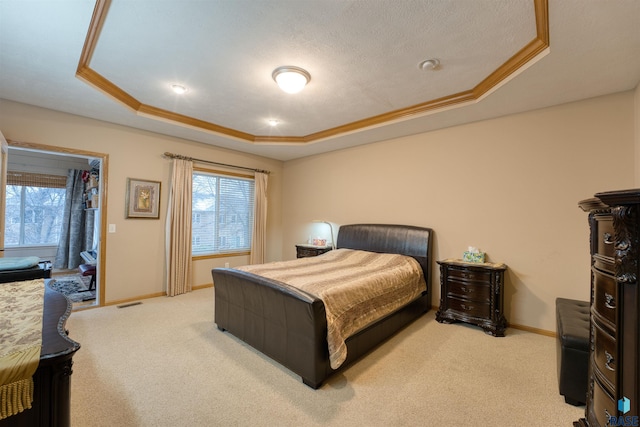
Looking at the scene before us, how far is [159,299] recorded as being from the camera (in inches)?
171

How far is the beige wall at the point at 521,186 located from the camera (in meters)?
2.92

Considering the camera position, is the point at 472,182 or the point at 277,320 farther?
the point at 472,182

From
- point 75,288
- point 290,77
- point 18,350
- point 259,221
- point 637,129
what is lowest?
point 75,288

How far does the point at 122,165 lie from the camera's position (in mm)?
4141

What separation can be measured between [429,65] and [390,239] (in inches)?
98.5

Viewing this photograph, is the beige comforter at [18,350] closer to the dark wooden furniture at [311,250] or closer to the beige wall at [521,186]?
the dark wooden furniture at [311,250]

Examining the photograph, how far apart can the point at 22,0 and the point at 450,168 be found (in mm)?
4408

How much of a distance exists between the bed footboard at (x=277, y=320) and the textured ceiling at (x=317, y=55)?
6.77ft

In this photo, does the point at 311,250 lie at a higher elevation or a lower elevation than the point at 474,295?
higher

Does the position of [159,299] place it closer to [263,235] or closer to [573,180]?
[263,235]

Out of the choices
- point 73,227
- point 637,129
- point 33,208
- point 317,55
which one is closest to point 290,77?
point 317,55

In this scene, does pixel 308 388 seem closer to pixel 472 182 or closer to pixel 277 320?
pixel 277 320

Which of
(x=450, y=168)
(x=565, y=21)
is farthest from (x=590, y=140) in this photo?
(x=565, y=21)

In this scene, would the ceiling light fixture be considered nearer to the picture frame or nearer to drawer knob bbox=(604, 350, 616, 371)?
drawer knob bbox=(604, 350, 616, 371)
